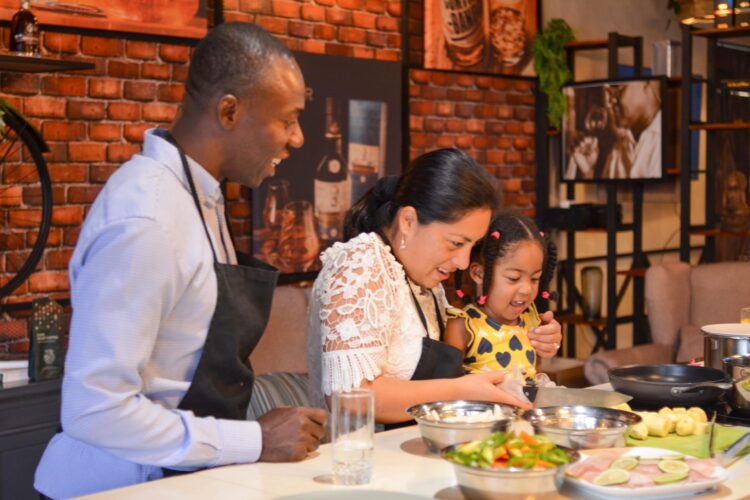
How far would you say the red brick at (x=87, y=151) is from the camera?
4.49 metres

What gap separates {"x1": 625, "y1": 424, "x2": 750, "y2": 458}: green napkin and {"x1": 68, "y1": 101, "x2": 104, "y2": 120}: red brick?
9.80 feet

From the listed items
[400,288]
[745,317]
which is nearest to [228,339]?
[400,288]

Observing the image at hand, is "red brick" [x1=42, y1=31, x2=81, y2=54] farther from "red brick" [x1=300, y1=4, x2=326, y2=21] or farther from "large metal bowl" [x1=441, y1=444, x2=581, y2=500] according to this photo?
"large metal bowl" [x1=441, y1=444, x2=581, y2=500]

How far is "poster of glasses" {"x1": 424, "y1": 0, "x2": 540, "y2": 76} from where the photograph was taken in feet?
20.3

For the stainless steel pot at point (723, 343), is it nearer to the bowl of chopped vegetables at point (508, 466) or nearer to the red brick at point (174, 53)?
the bowl of chopped vegetables at point (508, 466)

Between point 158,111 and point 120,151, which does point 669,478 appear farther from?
point 158,111

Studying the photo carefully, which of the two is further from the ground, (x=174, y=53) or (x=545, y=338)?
(x=174, y=53)

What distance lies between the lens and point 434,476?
6.50 feet

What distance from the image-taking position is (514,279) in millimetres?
3037

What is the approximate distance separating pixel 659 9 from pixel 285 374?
5285mm

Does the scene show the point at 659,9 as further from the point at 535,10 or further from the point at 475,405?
the point at 475,405

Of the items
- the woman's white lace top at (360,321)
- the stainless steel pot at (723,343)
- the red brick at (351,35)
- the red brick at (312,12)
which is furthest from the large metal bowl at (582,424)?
the red brick at (351,35)

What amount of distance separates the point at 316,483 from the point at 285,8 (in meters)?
3.86

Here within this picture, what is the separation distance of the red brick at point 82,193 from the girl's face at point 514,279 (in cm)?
210
